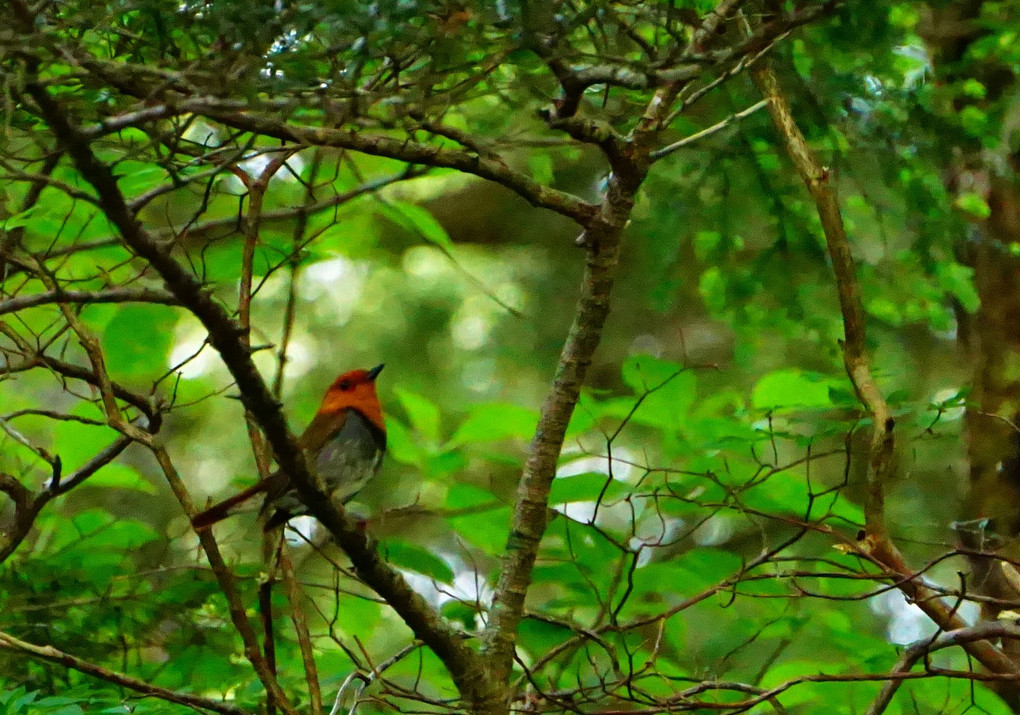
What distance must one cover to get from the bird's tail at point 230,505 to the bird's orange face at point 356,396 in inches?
30.2

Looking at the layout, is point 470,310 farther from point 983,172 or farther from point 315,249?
point 315,249

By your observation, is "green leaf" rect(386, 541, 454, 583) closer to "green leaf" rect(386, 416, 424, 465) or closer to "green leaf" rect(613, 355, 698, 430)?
"green leaf" rect(386, 416, 424, 465)

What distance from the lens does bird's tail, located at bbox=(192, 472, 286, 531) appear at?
7.72 feet

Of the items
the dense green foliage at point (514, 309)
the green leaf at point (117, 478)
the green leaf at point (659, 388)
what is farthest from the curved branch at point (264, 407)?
the green leaf at point (117, 478)

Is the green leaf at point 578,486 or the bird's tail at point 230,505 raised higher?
the bird's tail at point 230,505

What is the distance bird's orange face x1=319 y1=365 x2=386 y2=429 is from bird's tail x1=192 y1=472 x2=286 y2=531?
766 mm

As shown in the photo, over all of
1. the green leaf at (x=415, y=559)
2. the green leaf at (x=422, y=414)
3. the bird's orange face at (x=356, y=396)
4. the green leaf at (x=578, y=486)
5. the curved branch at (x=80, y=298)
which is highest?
the bird's orange face at (x=356, y=396)

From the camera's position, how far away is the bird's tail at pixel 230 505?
235 cm

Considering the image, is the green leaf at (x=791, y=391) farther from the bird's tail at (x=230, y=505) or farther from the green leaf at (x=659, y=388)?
the bird's tail at (x=230, y=505)

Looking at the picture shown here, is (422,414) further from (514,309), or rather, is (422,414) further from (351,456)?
(514,309)

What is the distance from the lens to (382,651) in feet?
20.4

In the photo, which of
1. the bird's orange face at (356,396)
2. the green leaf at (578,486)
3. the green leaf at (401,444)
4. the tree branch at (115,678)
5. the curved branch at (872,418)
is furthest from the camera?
the bird's orange face at (356,396)

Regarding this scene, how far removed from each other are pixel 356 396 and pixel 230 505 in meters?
0.90

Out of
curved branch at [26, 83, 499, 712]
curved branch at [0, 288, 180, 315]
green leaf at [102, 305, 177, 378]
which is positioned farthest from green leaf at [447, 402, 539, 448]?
curved branch at [0, 288, 180, 315]
